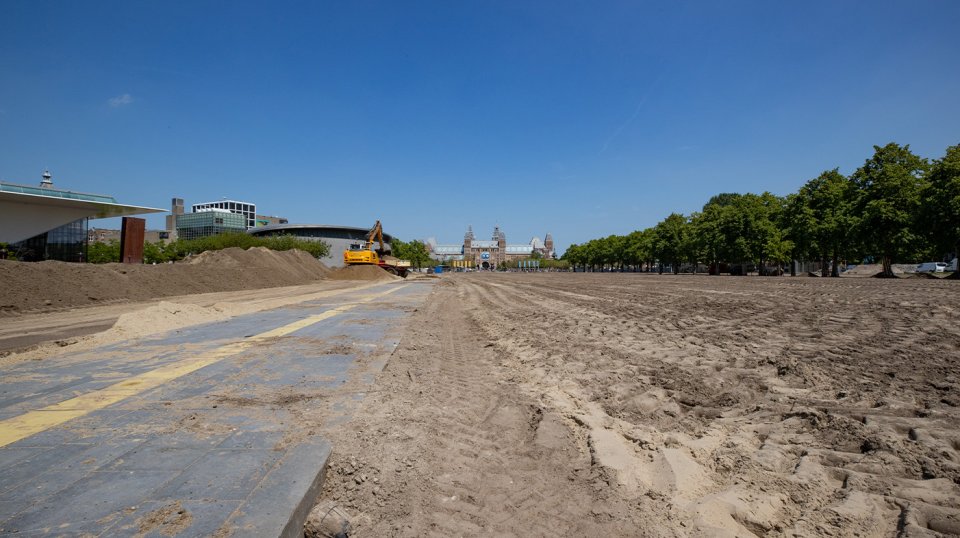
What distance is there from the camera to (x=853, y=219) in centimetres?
3912

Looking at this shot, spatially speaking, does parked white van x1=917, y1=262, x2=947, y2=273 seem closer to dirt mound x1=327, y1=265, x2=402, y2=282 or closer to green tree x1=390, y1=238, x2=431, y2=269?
dirt mound x1=327, y1=265, x2=402, y2=282

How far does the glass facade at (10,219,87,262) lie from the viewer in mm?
53469

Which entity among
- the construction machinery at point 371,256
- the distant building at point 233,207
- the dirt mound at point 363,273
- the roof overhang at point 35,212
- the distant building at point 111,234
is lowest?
the dirt mound at point 363,273

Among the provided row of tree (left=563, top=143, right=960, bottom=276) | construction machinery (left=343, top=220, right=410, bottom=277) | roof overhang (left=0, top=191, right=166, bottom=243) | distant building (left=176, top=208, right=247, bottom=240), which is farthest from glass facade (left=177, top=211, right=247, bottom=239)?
row of tree (left=563, top=143, right=960, bottom=276)

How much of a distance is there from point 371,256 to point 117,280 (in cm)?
2366

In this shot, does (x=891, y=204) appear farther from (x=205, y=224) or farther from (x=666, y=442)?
(x=205, y=224)

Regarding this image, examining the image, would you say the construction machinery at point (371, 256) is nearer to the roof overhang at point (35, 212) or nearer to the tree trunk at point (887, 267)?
the roof overhang at point (35, 212)

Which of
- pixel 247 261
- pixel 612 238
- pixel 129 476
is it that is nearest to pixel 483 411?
pixel 129 476

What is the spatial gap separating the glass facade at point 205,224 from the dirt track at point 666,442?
418 ft

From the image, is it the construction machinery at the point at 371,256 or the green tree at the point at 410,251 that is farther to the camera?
the green tree at the point at 410,251

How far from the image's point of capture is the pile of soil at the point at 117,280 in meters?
16.2

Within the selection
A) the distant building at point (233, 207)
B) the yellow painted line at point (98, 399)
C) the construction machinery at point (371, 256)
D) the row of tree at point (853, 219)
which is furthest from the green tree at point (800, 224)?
the distant building at point (233, 207)

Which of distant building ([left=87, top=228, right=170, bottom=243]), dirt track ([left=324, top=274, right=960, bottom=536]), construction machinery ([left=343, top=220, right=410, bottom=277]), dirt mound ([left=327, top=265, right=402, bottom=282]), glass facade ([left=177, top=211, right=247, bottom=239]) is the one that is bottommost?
dirt track ([left=324, top=274, right=960, bottom=536])

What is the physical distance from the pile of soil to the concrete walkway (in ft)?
47.9
